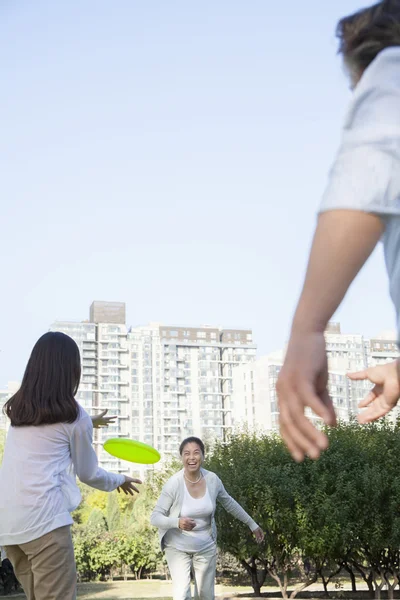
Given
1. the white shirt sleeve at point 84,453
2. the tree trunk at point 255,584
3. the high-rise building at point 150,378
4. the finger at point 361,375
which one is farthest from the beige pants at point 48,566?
the high-rise building at point 150,378

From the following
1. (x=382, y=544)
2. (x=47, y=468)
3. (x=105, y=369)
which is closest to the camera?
(x=47, y=468)

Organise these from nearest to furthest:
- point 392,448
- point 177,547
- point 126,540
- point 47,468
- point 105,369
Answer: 1. point 47,468
2. point 177,547
3. point 392,448
4. point 126,540
5. point 105,369

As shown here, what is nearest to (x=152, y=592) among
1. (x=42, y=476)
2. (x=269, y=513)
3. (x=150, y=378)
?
(x=269, y=513)

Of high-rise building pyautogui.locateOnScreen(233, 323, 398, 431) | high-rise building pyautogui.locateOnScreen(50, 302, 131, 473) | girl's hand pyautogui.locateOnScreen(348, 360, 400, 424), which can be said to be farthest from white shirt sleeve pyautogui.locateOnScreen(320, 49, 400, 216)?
high-rise building pyautogui.locateOnScreen(50, 302, 131, 473)

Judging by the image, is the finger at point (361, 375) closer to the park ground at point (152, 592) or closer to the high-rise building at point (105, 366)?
the park ground at point (152, 592)

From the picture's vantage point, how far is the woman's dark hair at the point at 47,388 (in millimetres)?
4000

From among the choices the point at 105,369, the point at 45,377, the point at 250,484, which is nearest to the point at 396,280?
the point at 45,377

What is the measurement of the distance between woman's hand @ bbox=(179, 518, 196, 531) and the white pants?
44 cm

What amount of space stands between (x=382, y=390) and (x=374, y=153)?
0.49 m

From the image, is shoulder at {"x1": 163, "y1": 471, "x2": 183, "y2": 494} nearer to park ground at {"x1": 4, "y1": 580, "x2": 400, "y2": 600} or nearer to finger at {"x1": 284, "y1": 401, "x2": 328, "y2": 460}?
finger at {"x1": 284, "y1": 401, "x2": 328, "y2": 460}

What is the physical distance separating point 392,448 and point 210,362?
114476 mm

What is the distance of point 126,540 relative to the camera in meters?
27.3

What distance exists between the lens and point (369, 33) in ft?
3.71

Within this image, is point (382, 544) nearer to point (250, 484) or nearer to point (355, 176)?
point (250, 484)
